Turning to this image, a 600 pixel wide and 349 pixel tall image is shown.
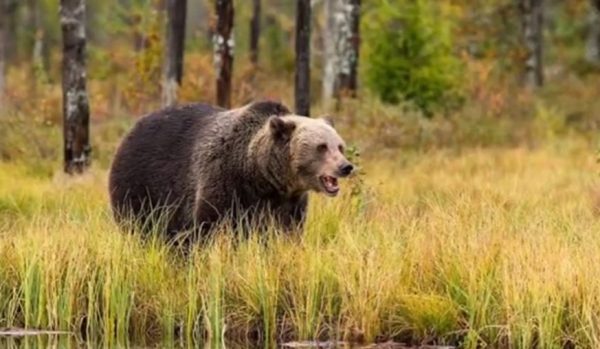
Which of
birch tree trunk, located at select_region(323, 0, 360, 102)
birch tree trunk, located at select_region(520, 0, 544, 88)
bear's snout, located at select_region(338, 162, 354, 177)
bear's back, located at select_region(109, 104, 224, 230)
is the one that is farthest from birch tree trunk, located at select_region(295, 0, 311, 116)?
birch tree trunk, located at select_region(520, 0, 544, 88)

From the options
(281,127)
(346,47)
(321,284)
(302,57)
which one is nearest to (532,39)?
(346,47)

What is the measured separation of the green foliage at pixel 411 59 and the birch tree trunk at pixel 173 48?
435 cm

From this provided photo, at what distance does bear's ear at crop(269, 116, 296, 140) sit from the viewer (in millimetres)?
11984

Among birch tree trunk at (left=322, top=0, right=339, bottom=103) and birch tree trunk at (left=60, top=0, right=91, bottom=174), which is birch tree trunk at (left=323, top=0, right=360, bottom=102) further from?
birch tree trunk at (left=60, top=0, right=91, bottom=174)

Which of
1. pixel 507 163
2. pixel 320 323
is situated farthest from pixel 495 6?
pixel 320 323

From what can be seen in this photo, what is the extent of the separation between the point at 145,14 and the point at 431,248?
2065 centimetres

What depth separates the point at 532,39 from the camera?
38.2 meters

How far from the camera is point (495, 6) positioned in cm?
4134

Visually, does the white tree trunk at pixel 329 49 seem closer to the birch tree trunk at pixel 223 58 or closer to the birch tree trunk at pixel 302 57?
the birch tree trunk at pixel 223 58

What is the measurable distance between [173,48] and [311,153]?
40.0 feet

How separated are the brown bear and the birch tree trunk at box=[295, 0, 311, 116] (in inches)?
247

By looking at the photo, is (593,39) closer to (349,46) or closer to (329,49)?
(329,49)

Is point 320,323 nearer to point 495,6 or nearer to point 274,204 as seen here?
point 274,204

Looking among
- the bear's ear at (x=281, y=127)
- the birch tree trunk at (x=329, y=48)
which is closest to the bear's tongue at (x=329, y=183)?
the bear's ear at (x=281, y=127)
